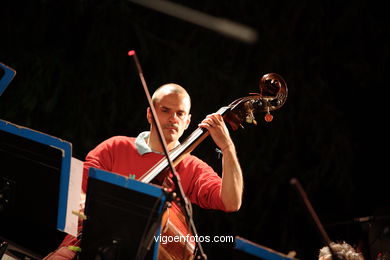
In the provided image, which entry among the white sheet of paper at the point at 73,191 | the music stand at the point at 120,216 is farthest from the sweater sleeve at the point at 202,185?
the white sheet of paper at the point at 73,191

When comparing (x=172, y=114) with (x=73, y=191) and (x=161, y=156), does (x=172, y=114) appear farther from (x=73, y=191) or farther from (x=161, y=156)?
(x=73, y=191)

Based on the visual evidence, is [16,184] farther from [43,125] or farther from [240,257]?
[43,125]

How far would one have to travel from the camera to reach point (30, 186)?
179cm

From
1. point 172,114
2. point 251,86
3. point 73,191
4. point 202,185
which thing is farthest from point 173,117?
point 251,86

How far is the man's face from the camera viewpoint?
2369 mm

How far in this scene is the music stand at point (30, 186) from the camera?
5.61 ft

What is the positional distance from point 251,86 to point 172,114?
5.44 ft

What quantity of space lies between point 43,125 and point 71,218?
217 cm

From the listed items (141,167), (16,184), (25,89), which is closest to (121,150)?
(141,167)

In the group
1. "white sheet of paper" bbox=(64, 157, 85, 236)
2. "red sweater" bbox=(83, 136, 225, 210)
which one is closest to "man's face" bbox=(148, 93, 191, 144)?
"red sweater" bbox=(83, 136, 225, 210)

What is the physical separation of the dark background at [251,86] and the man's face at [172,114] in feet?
4.25

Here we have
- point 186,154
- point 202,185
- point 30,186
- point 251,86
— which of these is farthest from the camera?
point 251,86

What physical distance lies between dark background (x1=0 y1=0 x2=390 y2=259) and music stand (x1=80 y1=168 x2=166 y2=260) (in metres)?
2.09

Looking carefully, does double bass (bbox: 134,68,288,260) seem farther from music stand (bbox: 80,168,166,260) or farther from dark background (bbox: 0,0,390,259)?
dark background (bbox: 0,0,390,259)
